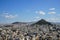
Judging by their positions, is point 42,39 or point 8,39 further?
point 42,39

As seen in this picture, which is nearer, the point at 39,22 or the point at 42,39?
the point at 42,39

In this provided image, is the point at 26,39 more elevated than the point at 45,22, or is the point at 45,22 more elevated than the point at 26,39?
the point at 45,22

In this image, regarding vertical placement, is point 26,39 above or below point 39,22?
below

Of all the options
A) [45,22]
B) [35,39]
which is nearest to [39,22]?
[45,22]

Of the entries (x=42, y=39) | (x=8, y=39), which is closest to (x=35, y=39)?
(x=42, y=39)

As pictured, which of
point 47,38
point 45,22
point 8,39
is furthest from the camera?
point 45,22

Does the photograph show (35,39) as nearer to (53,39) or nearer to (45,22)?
(53,39)

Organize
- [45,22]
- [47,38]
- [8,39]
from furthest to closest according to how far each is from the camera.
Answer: [45,22] → [47,38] → [8,39]

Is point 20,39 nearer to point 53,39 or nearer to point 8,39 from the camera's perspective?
point 8,39
